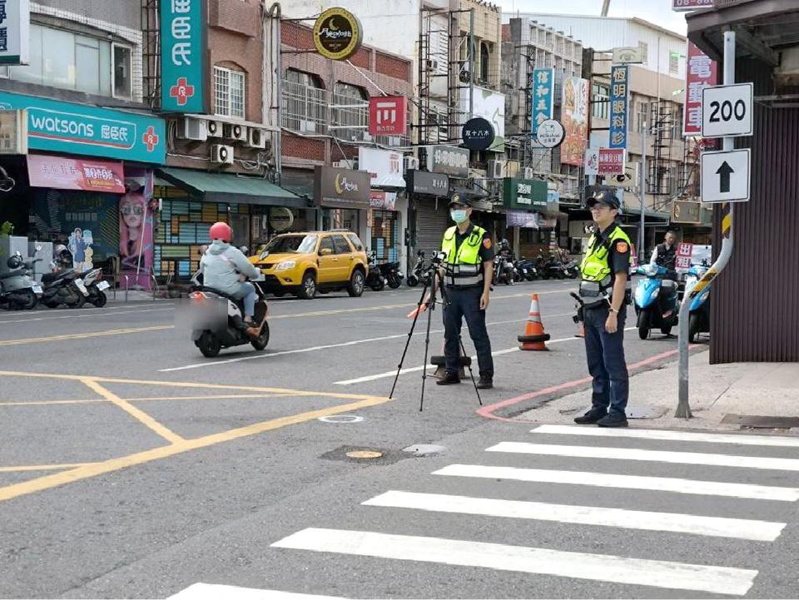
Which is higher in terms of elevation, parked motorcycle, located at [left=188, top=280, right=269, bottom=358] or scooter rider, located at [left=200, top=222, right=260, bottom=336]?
scooter rider, located at [left=200, top=222, right=260, bottom=336]

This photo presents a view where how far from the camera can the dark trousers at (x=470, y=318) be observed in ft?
40.0

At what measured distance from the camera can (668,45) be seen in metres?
80.2

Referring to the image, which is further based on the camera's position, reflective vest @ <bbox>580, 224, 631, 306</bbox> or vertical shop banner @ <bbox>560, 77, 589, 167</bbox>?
vertical shop banner @ <bbox>560, 77, 589, 167</bbox>

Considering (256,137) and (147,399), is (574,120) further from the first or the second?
(147,399)

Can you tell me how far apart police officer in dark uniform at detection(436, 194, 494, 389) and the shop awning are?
22310 mm

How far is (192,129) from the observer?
3431 centimetres

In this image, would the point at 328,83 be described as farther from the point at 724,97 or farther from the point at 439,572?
the point at 439,572

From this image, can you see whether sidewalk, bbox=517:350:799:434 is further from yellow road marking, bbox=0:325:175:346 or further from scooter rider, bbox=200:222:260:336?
yellow road marking, bbox=0:325:175:346

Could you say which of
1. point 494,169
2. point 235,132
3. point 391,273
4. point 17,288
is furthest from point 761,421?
point 494,169

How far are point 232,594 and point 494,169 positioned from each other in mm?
51497

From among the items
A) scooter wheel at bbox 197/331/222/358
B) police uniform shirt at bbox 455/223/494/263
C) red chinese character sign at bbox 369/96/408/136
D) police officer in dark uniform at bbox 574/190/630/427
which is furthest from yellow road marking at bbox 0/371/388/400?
red chinese character sign at bbox 369/96/408/136

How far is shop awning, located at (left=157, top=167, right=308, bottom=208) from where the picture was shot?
33.7 metres

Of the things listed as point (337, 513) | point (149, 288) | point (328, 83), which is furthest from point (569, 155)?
point (337, 513)

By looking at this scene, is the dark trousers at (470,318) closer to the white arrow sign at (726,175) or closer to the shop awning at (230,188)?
the white arrow sign at (726,175)
